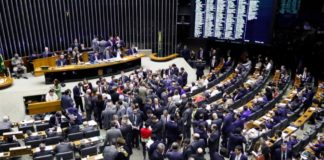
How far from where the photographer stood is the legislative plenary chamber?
32.6 ft

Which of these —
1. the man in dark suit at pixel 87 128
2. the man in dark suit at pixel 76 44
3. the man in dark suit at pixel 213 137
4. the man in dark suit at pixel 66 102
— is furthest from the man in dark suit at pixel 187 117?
the man in dark suit at pixel 76 44

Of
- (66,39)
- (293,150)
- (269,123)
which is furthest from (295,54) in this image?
(66,39)

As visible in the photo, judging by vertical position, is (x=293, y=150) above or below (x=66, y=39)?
below

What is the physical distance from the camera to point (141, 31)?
68.0 ft

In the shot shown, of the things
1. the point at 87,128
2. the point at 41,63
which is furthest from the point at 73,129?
the point at 41,63

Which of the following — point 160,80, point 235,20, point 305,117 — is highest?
point 235,20

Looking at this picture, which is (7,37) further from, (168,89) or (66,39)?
(168,89)

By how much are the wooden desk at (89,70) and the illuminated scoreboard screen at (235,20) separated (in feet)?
12.5

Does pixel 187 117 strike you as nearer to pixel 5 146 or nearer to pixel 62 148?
pixel 62 148

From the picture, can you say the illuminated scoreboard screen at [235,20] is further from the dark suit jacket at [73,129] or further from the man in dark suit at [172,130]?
the dark suit jacket at [73,129]

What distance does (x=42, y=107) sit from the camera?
1252 cm

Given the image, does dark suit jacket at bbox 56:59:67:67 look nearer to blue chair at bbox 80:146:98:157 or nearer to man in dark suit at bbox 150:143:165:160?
blue chair at bbox 80:146:98:157

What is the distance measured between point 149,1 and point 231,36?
17.2 ft

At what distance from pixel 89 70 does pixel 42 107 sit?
15.8ft
